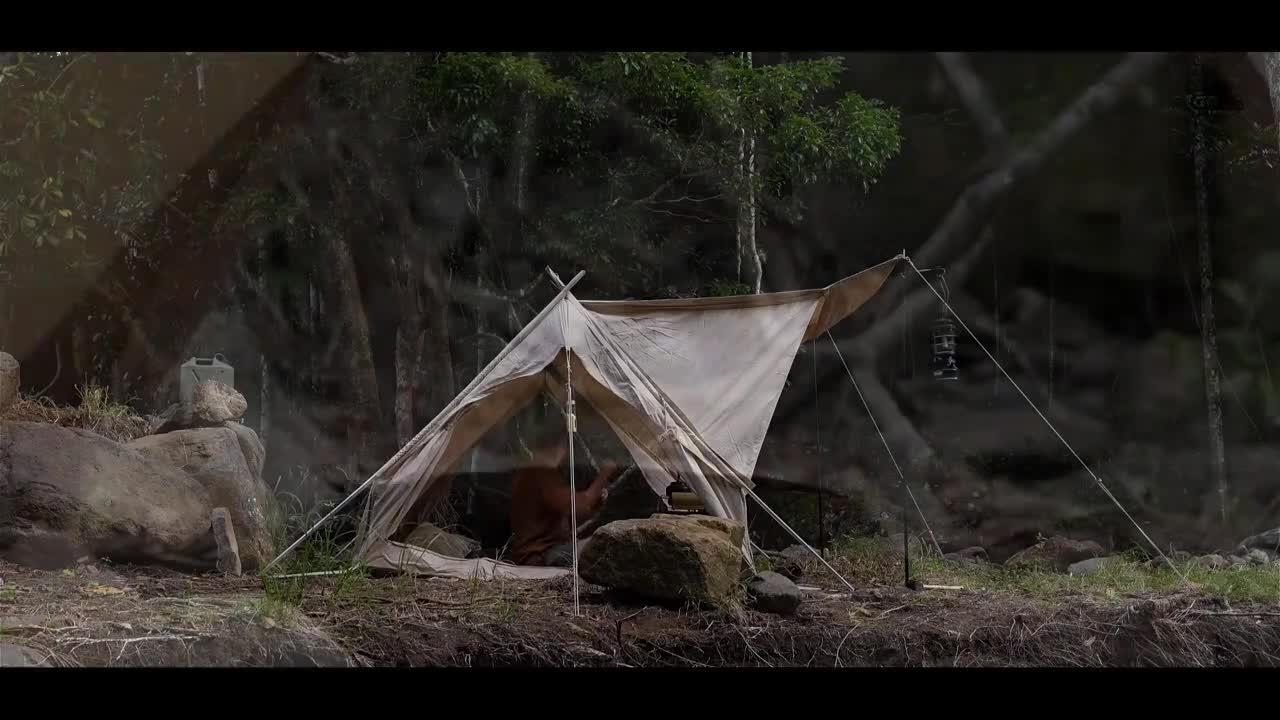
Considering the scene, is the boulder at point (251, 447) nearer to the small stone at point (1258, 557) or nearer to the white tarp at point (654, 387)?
the white tarp at point (654, 387)

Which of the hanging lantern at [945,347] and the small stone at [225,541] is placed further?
the hanging lantern at [945,347]

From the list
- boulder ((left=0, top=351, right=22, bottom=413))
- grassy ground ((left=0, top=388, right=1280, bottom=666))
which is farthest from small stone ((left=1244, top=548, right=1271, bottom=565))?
boulder ((left=0, top=351, right=22, bottom=413))

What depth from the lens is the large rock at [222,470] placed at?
5.20 meters

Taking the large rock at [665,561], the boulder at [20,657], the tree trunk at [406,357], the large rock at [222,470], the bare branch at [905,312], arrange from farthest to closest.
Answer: the bare branch at [905,312] < the tree trunk at [406,357] < the large rock at [222,470] < the large rock at [665,561] < the boulder at [20,657]

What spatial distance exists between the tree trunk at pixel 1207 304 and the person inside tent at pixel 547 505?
3.50m

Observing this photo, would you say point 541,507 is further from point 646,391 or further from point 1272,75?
point 1272,75

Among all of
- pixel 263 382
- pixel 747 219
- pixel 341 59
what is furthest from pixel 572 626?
pixel 747 219

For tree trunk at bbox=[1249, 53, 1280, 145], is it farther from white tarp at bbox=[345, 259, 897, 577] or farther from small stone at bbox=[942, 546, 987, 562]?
small stone at bbox=[942, 546, 987, 562]

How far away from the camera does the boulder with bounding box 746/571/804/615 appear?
13.3ft

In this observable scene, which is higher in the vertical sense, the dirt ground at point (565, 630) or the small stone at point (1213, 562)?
the dirt ground at point (565, 630)

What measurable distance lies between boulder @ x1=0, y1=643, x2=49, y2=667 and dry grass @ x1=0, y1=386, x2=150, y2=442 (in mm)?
2339

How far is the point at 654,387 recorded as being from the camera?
5113 millimetres

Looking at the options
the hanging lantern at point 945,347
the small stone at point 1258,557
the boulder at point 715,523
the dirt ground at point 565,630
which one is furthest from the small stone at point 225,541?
the small stone at point 1258,557
